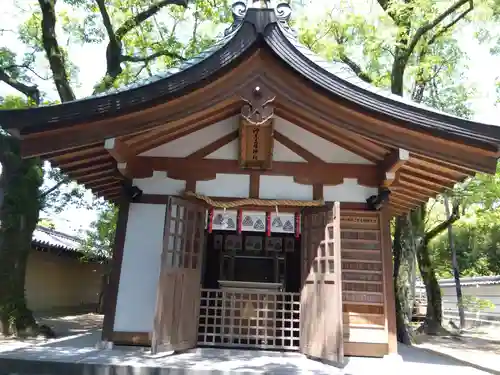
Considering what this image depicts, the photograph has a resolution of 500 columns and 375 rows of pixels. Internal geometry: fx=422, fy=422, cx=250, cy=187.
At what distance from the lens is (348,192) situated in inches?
247

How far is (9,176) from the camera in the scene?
918cm

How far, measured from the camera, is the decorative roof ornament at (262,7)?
221 inches

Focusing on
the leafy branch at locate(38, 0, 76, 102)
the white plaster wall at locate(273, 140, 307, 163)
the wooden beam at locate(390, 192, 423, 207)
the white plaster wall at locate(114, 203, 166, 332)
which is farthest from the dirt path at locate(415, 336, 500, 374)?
the leafy branch at locate(38, 0, 76, 102)

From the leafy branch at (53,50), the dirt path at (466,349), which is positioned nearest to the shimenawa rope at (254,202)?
the dirt path at (466,349)

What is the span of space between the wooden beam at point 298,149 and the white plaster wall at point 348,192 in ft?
1.49

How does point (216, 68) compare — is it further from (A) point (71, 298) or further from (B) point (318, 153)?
(A) point (71, 298)

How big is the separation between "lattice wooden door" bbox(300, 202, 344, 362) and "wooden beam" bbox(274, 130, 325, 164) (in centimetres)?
79

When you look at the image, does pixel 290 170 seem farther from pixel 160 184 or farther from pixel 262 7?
pixel 262 7

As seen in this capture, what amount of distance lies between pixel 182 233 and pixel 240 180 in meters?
1.20

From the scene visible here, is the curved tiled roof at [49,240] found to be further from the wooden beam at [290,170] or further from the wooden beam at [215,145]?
the wooden beam at [215,145]

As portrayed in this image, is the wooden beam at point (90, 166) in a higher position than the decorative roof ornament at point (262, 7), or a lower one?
lower

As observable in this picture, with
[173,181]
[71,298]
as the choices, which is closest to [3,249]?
[173,181]

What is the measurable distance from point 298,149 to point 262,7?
2.04m

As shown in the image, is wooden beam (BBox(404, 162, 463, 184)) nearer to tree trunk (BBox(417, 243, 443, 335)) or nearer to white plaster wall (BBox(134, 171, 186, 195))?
white plaster wall (BBox(134, 171, 186, 195))
